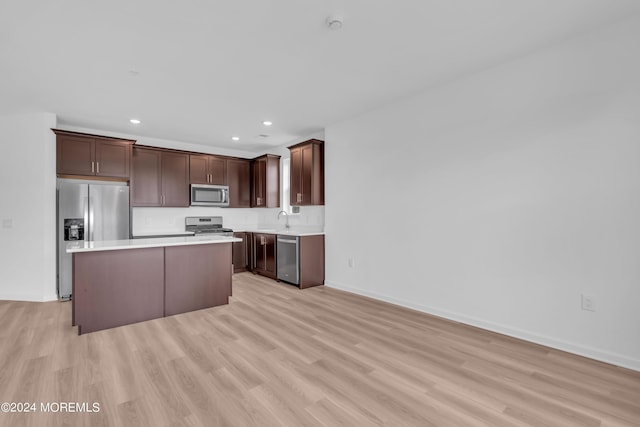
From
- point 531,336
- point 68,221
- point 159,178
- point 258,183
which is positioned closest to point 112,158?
point 159,178

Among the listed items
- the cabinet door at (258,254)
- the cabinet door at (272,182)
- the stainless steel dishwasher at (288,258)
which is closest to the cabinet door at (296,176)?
the stainless steel dishwasher at (288,258)

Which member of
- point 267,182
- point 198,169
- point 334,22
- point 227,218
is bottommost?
point 227,218

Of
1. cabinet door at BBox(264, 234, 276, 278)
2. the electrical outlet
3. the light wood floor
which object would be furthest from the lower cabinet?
the electrical outlet

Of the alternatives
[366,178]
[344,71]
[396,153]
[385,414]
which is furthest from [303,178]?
[385,414]

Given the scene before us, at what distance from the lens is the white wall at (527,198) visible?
227 centimetres

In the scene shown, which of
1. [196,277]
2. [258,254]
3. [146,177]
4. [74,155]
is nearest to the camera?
[196,277]

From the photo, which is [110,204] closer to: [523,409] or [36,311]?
[36,311]

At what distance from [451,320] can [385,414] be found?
184 centimetres

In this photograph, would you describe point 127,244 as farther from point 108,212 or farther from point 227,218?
point 227,218

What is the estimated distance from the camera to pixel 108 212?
14.4 feet

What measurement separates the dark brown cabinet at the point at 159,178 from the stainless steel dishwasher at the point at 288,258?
214 cm

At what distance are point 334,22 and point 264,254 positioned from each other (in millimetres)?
4082

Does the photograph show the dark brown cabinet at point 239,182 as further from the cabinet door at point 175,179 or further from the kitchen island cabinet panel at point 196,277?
the kitchen island cabinet panel at point 196,277

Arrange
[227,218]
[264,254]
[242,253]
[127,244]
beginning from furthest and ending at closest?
[227,218]
[242,253]
[264,254]
[127,244]
